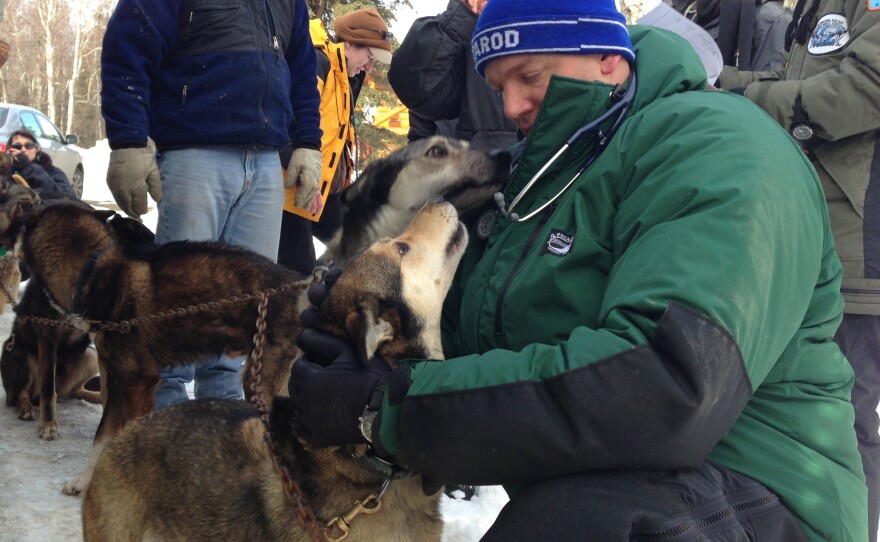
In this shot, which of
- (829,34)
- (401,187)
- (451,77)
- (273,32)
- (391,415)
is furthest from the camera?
(451,77)

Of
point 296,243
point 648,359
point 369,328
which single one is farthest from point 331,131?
point 648,359

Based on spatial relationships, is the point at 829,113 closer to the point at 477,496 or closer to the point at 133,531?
the point at 477,496

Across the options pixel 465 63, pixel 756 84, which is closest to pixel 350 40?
pixel 465 63

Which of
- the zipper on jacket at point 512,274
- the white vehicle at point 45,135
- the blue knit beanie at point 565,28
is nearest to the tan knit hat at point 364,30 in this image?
the blue knit beanie at point 565,28

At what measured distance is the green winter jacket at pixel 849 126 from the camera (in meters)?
2.60

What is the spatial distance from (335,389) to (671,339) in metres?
0.84

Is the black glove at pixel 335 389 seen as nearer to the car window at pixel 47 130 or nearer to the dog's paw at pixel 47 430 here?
the dog's paw at pixel 47 430

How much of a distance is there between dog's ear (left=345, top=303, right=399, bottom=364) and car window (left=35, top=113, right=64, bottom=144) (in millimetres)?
15176

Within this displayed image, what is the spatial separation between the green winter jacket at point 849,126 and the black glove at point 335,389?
1852 millimetres

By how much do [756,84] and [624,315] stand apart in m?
1.96

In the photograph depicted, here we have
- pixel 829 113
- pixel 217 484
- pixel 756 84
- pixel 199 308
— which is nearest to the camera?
pixel 217 484

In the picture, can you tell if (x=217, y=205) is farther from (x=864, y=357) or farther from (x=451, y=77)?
(x=864, y=357)

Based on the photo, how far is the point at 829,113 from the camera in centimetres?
263

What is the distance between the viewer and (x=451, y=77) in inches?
160
